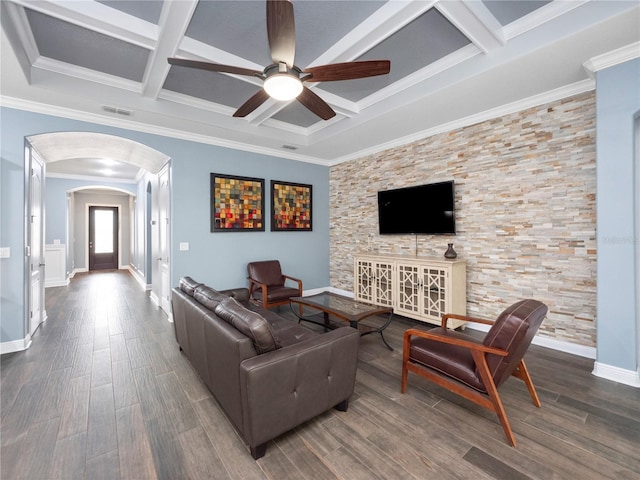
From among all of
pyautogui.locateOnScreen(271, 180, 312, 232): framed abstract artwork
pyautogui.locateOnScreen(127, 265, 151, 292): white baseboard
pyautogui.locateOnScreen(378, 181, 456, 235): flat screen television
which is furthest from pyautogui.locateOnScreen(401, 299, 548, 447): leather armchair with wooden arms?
pyautogui.locateOnScreen(127, 265, 151, 292): white baseboard

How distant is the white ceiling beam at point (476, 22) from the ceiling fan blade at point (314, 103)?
114 centimetres

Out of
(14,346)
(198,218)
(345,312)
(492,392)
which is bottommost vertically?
(14,346)

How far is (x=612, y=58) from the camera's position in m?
2.47

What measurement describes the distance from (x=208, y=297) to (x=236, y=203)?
9.09ft

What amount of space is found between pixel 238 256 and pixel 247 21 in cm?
338

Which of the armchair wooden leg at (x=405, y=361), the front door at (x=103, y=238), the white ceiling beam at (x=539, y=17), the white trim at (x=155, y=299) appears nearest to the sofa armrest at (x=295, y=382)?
the armchair wooden leg at (x=405, y=361)

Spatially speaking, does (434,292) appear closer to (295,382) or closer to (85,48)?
(295,382)

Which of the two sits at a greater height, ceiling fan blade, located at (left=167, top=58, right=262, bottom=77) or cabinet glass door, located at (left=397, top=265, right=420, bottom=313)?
ceiling fan blade, located at (left=167, top=58, right=262, bottom=77)

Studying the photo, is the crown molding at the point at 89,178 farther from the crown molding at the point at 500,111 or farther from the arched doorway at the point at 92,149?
the crown molding at the point at 500,111

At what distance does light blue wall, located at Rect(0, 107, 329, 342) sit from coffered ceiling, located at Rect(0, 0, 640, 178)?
254 millimetres

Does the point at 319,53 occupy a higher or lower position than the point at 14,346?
higher

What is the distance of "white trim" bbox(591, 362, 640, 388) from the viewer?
243cm

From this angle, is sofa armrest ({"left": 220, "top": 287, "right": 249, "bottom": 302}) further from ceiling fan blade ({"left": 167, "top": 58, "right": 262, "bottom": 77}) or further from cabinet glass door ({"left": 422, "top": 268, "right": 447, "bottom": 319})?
ceiling fan blade ({"left": 167, "top": 58, "right": 262, "bottom": 77})

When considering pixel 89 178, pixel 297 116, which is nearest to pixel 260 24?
pixel 297 116
